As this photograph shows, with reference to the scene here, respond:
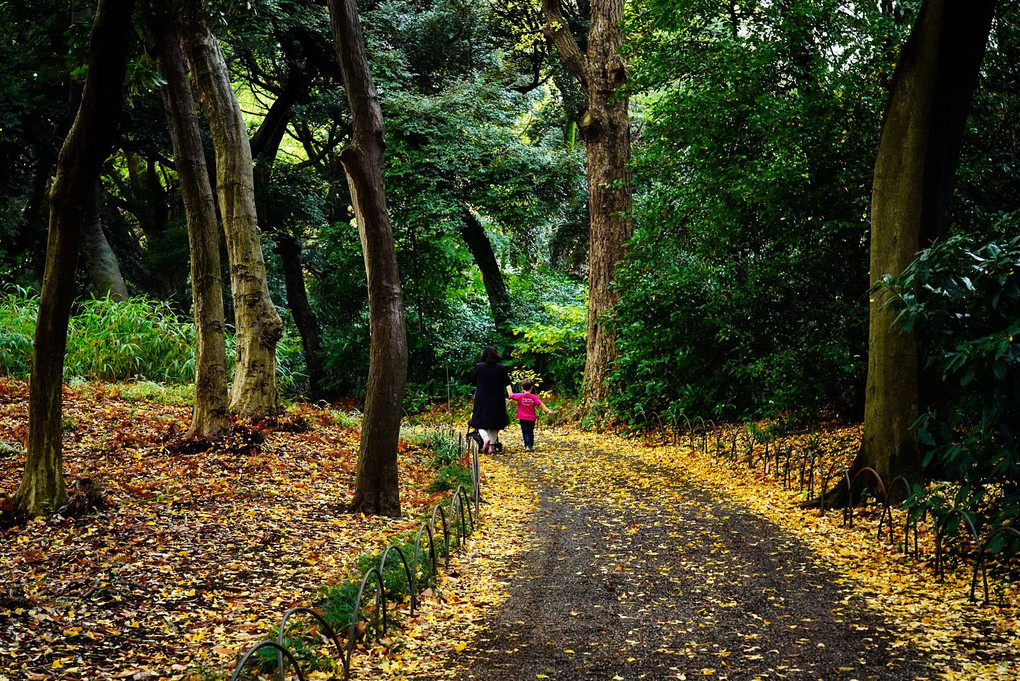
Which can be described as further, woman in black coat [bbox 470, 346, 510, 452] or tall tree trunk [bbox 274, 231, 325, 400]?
tall tree trunk [bbox 274, 231, 325, 400]

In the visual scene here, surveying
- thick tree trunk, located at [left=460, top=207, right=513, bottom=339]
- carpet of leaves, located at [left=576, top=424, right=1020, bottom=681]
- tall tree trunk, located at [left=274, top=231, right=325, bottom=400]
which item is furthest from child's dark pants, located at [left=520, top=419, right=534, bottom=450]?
tall tree trunk, located at [left=274, top=231, right=325, bottom=400]

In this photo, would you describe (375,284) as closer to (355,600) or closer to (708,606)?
(355,600)

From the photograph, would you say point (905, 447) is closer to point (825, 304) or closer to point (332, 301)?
point (825, 304)

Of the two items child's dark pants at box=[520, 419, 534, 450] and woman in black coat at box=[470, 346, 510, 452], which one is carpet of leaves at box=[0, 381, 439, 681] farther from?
child's dark pants at box=[520, 419, 534, 450]

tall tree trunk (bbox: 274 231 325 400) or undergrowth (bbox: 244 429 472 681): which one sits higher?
tall tree trunk (bbox: 274 231 325 400)

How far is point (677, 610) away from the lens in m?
5.13

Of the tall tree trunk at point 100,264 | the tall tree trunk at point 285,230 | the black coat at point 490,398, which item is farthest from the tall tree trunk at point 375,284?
the tall tree trunk at point 285,230

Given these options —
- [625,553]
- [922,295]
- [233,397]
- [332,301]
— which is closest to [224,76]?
[233,397]

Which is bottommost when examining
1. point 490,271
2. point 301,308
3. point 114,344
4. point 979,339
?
point 114,344

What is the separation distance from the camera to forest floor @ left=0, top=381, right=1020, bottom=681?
13.9 feet

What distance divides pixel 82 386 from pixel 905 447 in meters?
10.9

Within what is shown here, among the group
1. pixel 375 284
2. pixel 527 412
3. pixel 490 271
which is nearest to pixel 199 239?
pixel 375 284

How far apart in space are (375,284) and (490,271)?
15.1 metres

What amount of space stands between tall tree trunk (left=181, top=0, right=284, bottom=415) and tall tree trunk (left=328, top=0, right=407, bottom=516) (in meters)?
3.51
